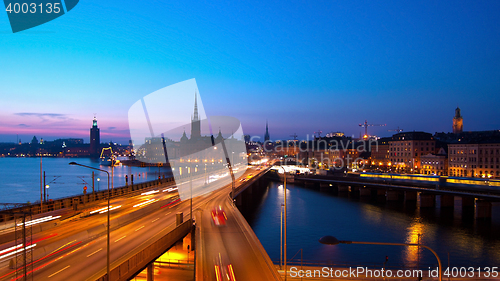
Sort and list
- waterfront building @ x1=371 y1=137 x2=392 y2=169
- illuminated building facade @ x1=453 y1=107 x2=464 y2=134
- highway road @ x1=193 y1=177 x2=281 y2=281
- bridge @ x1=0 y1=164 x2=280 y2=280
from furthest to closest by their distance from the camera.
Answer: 1. illuminated building facade @ x1=453 y1=107 x2=464 y2=134
2. waterfront building @ x1=371 y1=137 x2=392 y2=169
3. highway road @ x1=193 y1=177 x2=281 y2=281
4. bridge @ x1=0 y1=164 x2=280 y2=280

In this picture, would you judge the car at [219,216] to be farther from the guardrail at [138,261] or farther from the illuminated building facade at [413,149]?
the illuminated building facade at [413,149]

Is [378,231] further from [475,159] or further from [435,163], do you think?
[435,163]

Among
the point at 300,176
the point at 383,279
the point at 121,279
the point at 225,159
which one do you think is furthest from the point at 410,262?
the point at 225,159

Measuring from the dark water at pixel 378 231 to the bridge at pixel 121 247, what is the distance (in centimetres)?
759

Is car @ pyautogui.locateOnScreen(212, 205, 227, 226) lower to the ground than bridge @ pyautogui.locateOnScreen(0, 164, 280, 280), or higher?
lower

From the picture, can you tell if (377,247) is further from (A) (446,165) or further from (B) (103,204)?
(A) (446,165)

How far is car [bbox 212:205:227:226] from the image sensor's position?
25.3 meters

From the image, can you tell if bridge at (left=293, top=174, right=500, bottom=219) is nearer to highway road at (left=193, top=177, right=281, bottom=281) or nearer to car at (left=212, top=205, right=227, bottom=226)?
car at (left=212, top=205, right=227, bottom=226)

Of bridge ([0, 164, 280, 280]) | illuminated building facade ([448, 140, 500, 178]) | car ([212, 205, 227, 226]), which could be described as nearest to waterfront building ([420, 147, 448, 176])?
illuminated building facade ([448, 140, 500, 178])

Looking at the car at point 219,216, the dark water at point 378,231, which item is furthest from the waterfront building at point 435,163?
the car at point 219,216

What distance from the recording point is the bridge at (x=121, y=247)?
1316cm

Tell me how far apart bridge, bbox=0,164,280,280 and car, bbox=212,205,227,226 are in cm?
45

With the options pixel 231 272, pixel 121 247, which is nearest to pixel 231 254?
pixel 231 272

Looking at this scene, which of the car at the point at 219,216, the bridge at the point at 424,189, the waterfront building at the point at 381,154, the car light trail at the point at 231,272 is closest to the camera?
the car light trail at the point at 231,272
